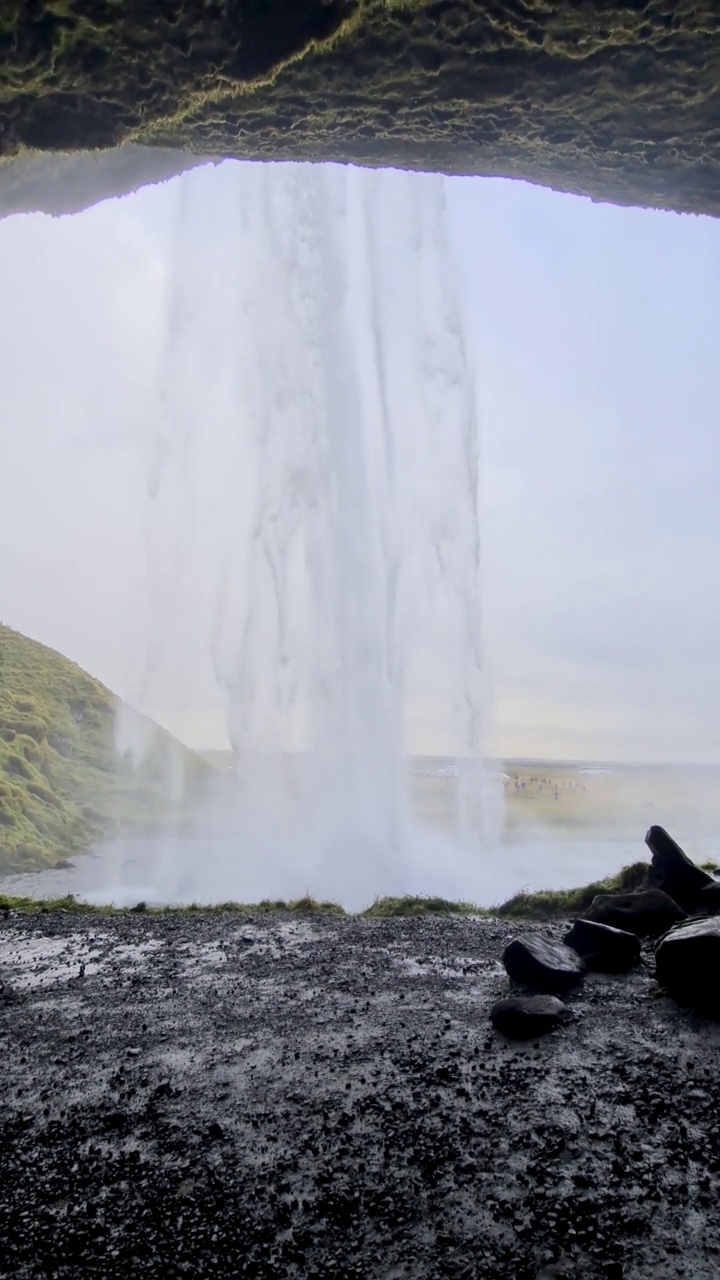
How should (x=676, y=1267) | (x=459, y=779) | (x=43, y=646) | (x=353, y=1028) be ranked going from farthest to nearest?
1. (x=43, y=646)
2. (x=459, y=779)
3. (x=353, y=1028)
4. (x=676, y=1267)

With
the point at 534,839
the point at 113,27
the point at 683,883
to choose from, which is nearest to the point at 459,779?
the point at 534,839

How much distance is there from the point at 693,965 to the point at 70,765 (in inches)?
1335

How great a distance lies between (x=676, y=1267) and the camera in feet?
9.98

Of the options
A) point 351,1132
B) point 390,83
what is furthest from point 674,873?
point 390,83

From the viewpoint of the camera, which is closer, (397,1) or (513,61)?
(397,1)

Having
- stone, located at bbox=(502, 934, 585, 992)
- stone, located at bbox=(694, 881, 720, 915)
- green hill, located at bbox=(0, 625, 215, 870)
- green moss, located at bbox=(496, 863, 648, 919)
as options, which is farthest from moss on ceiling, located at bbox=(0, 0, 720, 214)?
green hill, located at bbox=(0, 625, 215, 870)

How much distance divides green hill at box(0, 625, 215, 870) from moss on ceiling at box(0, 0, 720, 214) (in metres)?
23.1

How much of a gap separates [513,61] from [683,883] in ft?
35.2

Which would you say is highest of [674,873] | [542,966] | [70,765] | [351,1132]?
[70,765]

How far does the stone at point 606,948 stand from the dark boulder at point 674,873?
1.67 metres

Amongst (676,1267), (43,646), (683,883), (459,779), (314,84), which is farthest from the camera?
(43,646)

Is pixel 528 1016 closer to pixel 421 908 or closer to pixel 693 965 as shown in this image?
pixel 693 965

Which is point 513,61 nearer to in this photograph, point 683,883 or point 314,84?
point 314,84

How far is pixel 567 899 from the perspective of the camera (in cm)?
1026
